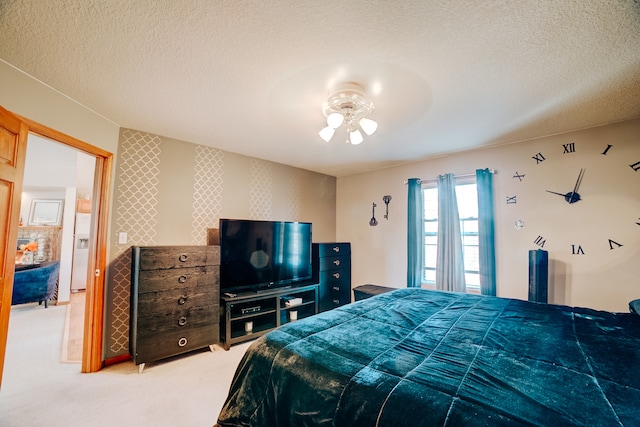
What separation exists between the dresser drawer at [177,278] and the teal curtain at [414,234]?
2.64 metres

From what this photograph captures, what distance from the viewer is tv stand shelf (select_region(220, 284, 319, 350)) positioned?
3006 mm

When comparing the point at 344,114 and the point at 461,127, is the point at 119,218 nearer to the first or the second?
the point at 344,114

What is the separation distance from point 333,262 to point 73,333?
12.0 ft

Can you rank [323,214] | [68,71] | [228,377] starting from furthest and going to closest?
[323,214] < [228,377] < [68,71]

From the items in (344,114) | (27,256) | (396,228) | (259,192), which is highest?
(344,114)

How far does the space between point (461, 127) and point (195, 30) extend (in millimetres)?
2554

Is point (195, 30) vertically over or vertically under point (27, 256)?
over

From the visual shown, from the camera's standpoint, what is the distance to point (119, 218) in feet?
9.02

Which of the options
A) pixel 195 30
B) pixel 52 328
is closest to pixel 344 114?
pixel 195 30

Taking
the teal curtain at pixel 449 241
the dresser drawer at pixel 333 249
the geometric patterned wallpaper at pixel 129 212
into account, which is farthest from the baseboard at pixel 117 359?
the teal curtain at pixel 449 241

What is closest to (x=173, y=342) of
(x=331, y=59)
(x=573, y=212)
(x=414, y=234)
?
(x=331, y=59)

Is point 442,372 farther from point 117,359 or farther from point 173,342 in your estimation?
point 117,359

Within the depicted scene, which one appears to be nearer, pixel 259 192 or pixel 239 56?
pixel 239 56

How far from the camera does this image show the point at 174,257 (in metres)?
2.66
